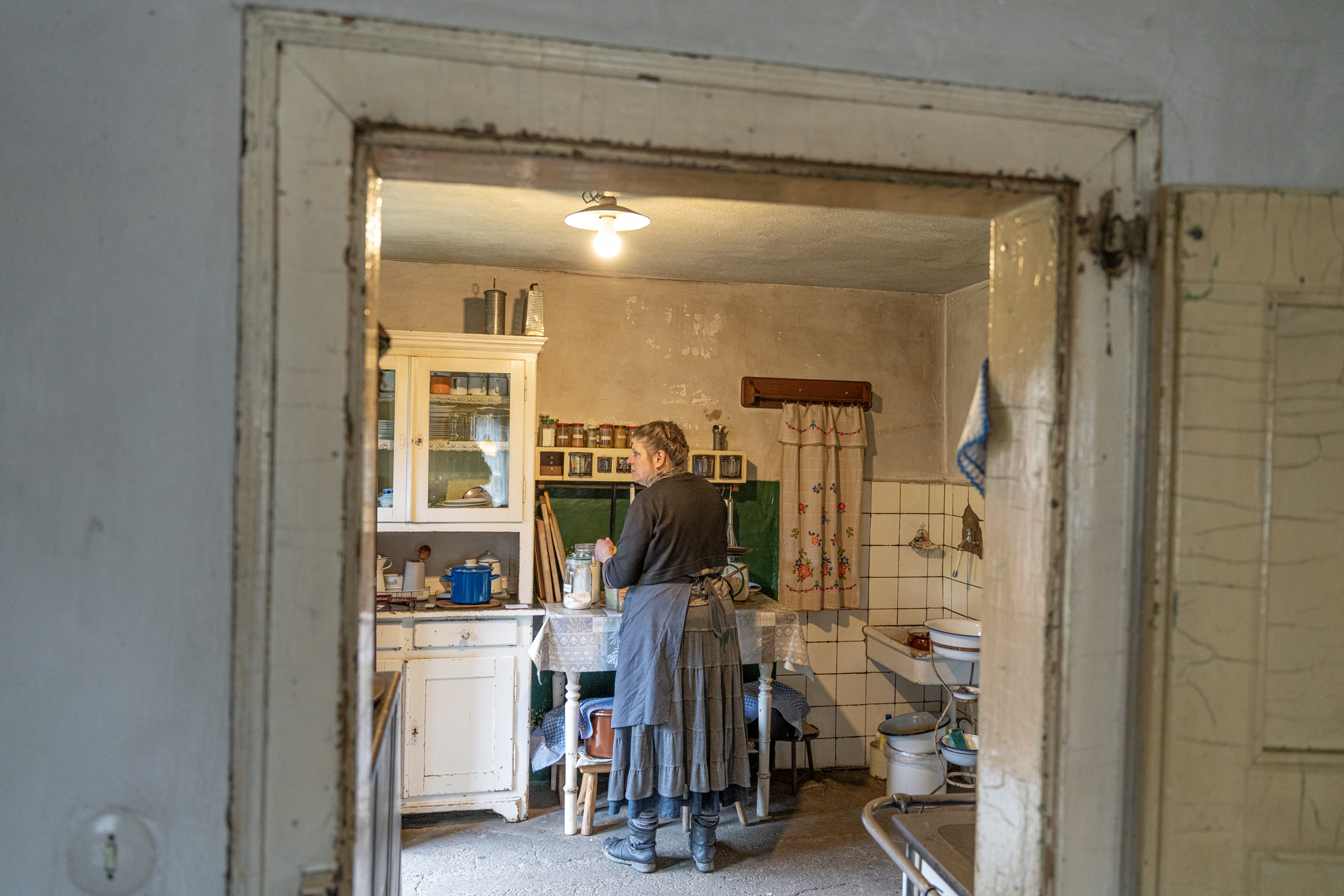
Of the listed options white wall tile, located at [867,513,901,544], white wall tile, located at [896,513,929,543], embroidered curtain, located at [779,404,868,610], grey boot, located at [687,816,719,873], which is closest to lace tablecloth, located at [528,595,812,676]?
embroidered curtain, located at [779,404,868,610]

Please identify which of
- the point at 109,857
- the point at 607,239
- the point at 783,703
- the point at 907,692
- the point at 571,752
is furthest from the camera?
the point at 907,692

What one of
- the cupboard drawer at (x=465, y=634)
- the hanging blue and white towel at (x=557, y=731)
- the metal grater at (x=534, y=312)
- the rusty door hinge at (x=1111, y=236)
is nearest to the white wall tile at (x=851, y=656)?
the hanging blue and white towel at (x=557, y=731)

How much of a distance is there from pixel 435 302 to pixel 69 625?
11.3ft

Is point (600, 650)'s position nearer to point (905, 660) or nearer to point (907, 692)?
point (905, 660)

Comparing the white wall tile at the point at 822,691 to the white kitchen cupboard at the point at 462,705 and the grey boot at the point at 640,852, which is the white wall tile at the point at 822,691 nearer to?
the grey boot at the point at 640,852

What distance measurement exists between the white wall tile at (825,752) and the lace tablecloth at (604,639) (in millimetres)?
877

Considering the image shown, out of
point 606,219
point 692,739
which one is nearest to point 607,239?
point 606,219

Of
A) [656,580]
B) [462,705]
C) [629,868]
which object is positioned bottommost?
[629,868]

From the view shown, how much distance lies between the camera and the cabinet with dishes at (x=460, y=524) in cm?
371

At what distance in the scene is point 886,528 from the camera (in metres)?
4.71

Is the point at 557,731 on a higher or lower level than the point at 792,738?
higher

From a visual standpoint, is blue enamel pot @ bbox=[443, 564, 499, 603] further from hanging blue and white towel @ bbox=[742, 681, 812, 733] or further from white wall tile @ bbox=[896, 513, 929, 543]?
white wall tile @ bbox=[896, 513, 929, 543]

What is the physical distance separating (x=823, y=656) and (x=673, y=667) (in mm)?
1624

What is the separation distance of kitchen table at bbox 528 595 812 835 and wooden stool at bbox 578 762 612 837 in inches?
1.9
